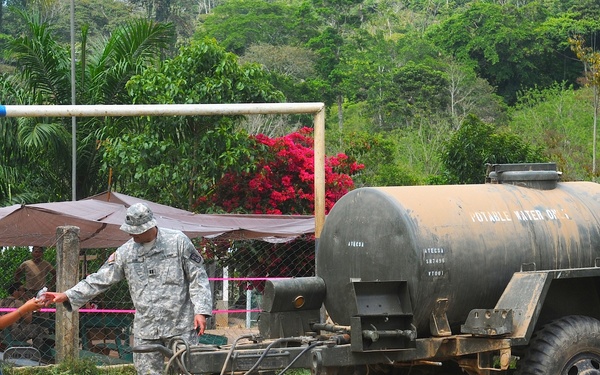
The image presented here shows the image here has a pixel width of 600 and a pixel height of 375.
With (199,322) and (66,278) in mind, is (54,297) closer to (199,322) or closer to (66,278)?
(199,322)

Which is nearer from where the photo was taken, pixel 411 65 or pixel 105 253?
pixel 105 253

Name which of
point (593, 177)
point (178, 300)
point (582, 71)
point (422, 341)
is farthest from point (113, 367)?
point (582, 71)

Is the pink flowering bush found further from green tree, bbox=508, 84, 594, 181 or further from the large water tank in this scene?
green tree, bbox=508, 84, 594, 181

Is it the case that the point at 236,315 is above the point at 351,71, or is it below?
below

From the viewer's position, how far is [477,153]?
2069 cm

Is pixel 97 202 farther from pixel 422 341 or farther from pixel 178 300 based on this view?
pixel 422 341

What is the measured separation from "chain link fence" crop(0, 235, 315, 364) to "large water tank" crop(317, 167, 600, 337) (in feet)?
12.3

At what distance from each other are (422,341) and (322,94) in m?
37.6

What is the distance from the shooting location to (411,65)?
43188mm

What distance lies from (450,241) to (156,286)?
213 cm

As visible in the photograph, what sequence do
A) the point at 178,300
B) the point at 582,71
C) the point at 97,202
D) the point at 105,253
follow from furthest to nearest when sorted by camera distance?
the point at 582,71
the point at 105,253
the point at 97,202
the point at 178,300

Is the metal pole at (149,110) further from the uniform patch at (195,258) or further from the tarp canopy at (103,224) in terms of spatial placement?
the uniform patch at (195,258)

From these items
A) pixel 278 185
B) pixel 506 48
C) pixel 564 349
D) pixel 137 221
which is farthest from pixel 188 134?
pixel 506 48

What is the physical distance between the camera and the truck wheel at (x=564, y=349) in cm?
733
